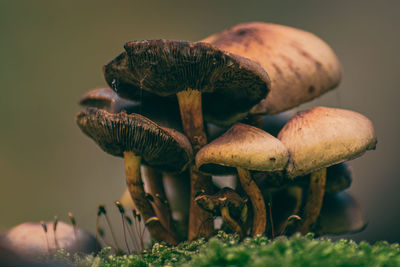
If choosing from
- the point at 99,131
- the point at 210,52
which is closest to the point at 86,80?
the point at 99,131

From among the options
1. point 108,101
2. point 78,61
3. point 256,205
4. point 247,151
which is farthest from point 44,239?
point 78,61

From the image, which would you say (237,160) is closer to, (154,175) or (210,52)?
(210,52)

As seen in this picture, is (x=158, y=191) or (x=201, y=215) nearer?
(x=201, y=215)

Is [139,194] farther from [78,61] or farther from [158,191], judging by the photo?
[78,61]

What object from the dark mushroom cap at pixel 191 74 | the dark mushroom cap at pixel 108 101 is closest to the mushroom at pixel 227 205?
the dark mushroom cap at pixel 191 74

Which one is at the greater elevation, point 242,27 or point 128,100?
point 242,27

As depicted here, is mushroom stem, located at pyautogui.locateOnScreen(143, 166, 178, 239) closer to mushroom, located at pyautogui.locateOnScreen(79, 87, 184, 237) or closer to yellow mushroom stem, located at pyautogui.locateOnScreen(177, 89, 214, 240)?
mushroom, located at pyautogui.locateOnScreen(79, 87, 184, 237)
